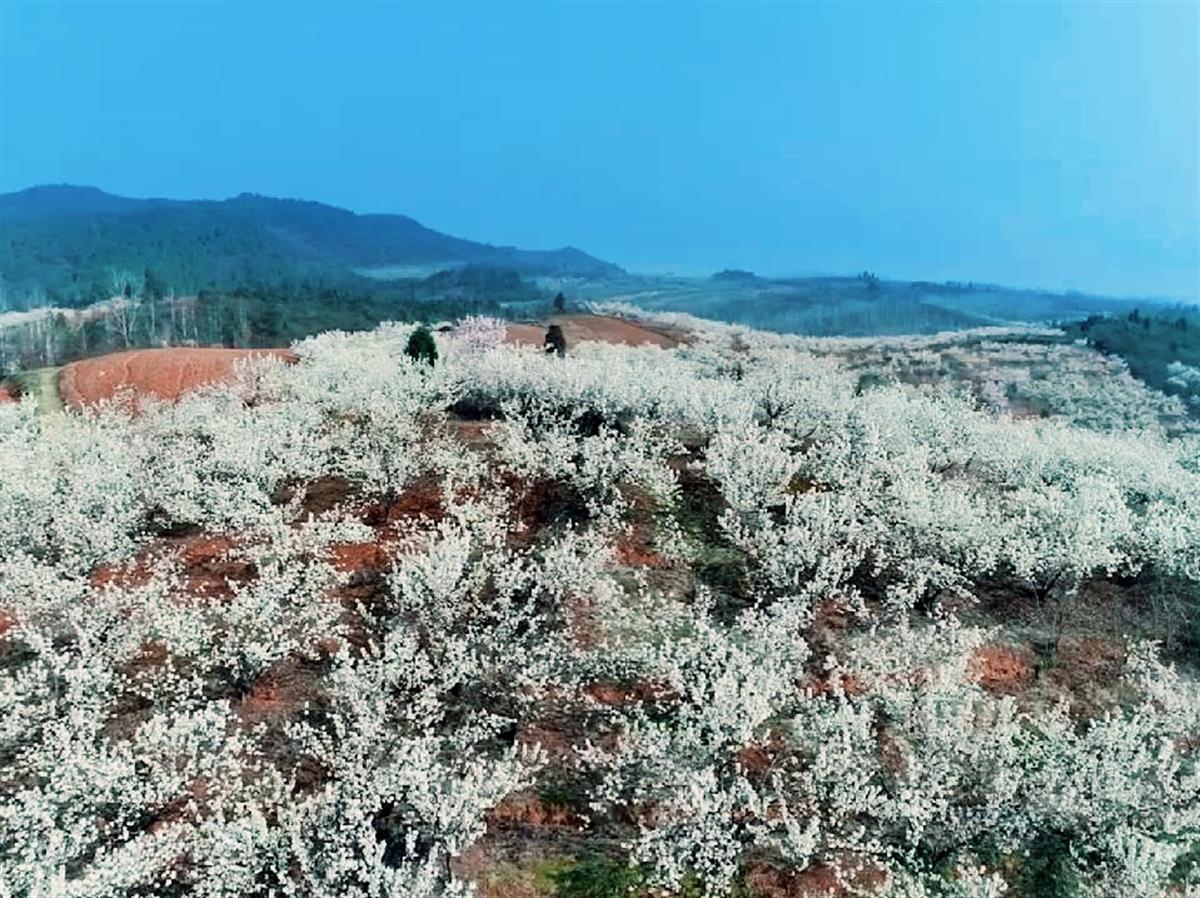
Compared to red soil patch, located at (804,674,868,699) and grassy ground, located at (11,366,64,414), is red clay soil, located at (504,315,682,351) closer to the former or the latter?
grassy ground, located at (11,366,64,414)

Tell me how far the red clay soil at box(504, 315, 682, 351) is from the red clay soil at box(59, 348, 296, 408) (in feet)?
111

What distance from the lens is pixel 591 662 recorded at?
1816 centimetres

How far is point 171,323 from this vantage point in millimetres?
116438

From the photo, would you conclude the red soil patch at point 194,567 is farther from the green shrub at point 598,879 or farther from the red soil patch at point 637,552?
the green shrub at point 598,879

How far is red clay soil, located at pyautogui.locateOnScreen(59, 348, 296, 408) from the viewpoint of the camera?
2021 inches

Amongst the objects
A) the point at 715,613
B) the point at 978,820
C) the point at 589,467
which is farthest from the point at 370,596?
the point at 978,820

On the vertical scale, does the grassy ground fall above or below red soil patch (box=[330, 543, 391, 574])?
above

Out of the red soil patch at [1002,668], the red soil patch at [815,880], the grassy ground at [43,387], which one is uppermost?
the grassy ground at [43,387]

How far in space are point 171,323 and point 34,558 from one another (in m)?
106

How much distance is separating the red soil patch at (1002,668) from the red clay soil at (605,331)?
2594 inches

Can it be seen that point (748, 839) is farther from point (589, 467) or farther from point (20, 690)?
point (20, 690)

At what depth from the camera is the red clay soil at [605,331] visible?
297ft

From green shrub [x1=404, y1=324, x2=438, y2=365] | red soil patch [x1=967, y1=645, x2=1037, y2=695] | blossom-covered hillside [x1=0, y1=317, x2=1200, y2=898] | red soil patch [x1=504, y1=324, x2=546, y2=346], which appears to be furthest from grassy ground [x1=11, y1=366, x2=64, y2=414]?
red soil patch [x1=967, y1=645, x2=1037, y2=695]

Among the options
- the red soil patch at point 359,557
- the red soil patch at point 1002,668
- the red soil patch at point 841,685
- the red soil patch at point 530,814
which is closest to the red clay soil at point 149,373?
the red soil patch at point 359,557
